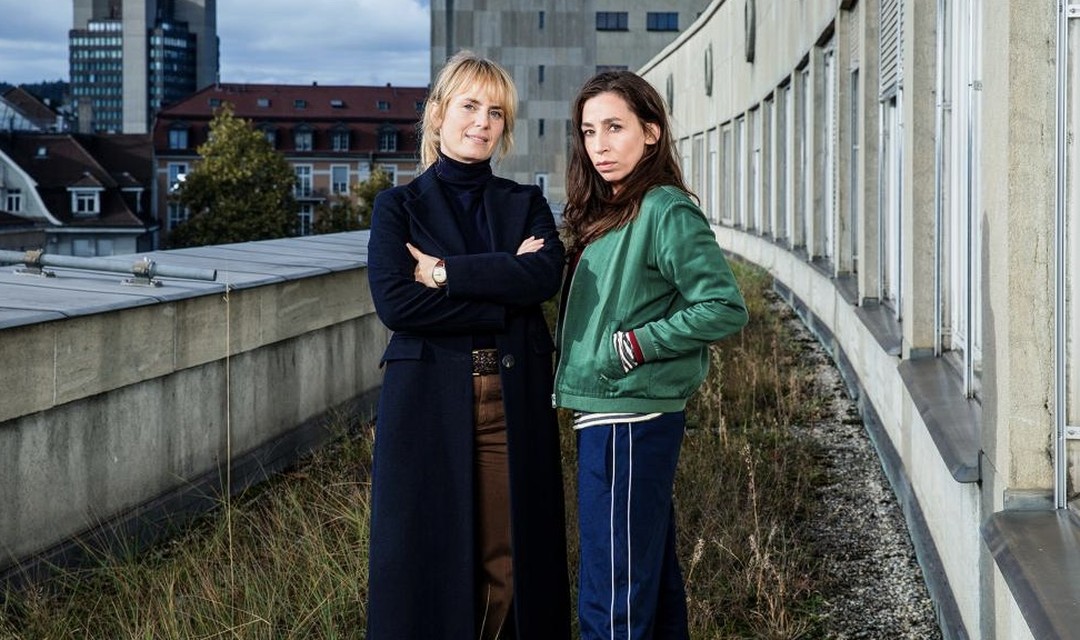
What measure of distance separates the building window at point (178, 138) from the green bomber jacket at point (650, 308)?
108824 millimetres

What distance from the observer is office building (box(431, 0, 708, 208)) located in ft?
222

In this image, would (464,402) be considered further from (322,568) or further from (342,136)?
(342,136)

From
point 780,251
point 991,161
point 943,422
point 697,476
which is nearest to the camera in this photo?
point 991,161

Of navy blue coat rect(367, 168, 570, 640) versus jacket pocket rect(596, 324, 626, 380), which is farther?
navy blue coat rect(367, 168, 570, 640)

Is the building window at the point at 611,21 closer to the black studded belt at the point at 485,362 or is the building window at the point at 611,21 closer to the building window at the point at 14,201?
the building window at the point at 14,201

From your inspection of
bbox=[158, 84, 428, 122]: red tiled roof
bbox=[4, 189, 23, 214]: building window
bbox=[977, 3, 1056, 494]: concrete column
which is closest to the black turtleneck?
bbox=[977, 3, 1056, 494]: concrete column

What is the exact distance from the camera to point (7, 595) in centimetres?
494

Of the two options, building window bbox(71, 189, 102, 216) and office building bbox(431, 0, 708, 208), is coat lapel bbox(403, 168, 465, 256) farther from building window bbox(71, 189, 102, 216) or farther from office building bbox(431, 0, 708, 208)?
building window bbox(71, 189, 102, 216)

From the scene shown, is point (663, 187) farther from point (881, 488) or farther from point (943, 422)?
point (881, 488)

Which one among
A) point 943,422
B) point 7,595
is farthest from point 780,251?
point 7,595

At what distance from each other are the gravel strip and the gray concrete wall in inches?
96.3

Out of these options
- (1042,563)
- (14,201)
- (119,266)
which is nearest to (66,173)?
(14,201)

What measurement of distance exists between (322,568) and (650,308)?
75.2 inches

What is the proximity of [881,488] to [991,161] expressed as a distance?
137 inches
